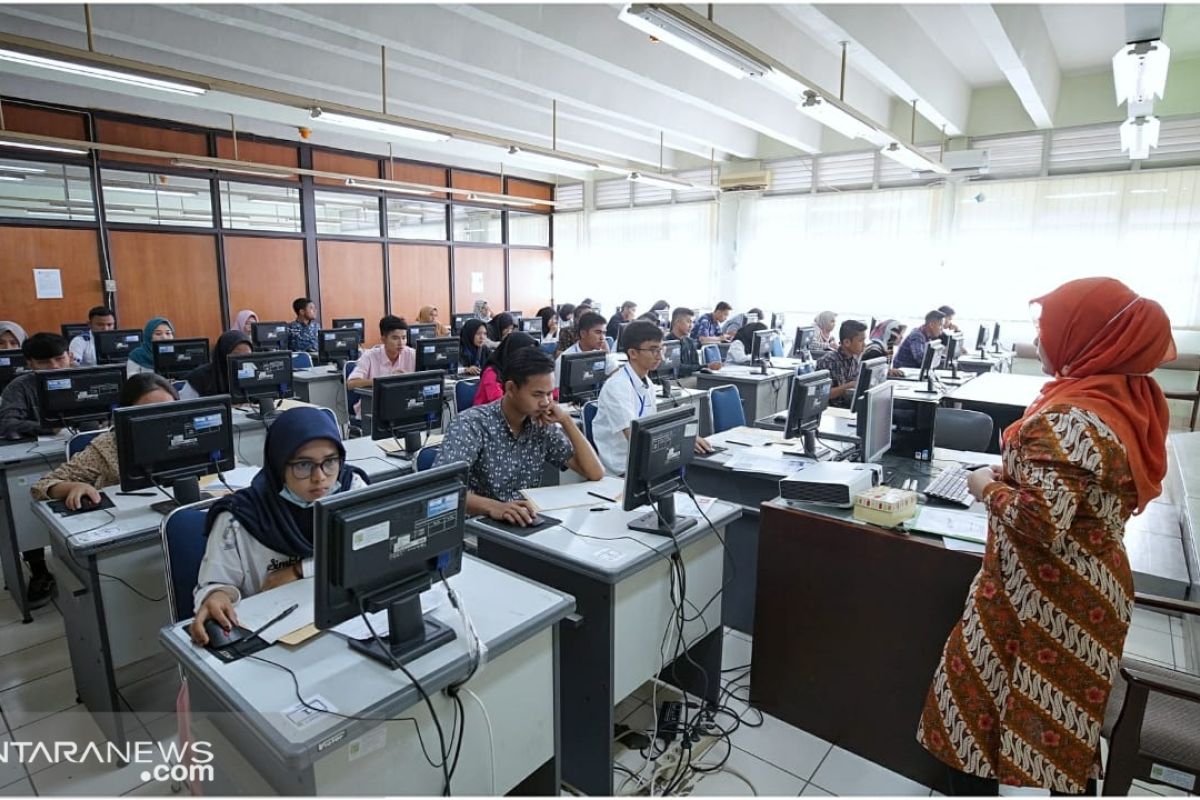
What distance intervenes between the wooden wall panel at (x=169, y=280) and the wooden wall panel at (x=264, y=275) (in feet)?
0.67

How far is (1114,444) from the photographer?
146 cm

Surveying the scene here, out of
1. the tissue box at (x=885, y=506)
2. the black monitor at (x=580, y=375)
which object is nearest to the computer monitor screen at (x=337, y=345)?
the black monitor at (x=580, y=375)

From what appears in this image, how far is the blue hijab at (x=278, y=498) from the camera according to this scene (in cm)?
170

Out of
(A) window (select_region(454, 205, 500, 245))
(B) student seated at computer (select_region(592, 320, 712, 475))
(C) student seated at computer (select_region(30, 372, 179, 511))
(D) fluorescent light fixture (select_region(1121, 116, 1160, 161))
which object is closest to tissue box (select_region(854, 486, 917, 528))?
(B) student seated at computer (select_region(592, 320, 712, 475))

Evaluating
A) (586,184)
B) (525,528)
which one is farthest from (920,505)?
(586,184)

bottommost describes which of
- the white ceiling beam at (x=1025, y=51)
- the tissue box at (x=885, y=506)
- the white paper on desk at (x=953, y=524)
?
the white paper on desk at (x=953, y=524)

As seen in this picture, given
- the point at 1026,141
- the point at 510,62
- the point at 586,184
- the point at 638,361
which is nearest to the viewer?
the point at 638,361

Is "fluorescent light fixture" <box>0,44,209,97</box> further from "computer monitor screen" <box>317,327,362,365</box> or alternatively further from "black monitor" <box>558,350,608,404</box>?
"black monitor" <box>558,350,608,404</box>

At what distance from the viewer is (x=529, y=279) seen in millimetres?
12016

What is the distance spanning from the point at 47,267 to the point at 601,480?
752 centimetres

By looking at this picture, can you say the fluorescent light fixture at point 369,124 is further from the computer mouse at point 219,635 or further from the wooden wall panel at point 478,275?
the wooden wall panel at point 478,275

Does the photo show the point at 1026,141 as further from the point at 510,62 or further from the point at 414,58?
the point at 414,58

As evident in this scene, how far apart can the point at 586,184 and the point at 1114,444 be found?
1091 centimetres

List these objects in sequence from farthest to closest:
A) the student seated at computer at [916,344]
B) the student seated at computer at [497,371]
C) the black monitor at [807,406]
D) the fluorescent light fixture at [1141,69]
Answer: the student seated at computer at [916,344] → the fluorescent light fixture at [1141,69] → the student seated at computer at [497,371] → the black monitor at [807,406]
